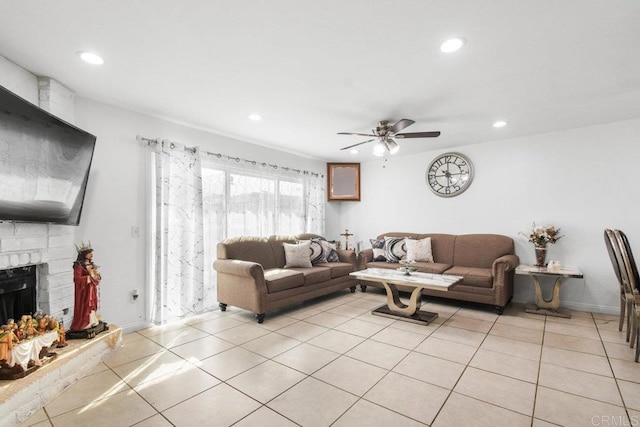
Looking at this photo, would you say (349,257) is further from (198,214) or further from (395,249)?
(198,214)

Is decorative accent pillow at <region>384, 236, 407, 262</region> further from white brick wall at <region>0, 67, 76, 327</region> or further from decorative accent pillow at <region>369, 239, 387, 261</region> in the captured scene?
white brick wall at <region>0, 67, 76, 327</region>

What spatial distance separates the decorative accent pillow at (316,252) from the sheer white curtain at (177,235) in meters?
1.64

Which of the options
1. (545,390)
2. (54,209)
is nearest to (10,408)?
(54,209)

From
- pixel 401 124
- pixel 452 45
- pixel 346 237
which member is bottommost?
pixel 346 237

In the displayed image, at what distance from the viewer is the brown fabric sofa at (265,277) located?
3537mm

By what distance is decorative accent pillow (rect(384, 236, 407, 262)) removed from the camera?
4984 millimetres

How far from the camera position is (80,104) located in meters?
3.00

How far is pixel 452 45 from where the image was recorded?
2.14 meters

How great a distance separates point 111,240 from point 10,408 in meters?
1.72

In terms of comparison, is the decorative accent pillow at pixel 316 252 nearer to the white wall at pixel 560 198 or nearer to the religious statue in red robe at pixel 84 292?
the white wall at pixel 560 198

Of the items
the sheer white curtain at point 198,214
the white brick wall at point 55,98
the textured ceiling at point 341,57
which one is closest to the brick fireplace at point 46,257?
the sheer white curtain at point 198,214

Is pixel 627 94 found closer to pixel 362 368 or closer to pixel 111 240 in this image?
pixel 362 368

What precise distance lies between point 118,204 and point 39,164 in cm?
101

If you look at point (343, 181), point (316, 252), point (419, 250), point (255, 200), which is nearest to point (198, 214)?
point (255, 200)
